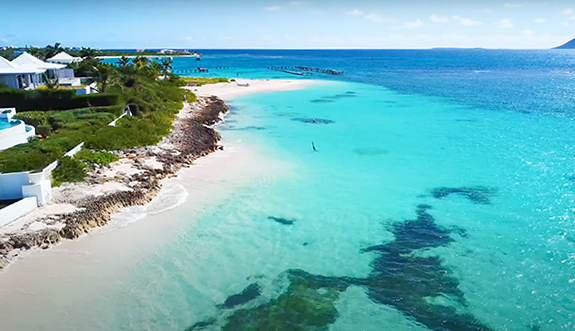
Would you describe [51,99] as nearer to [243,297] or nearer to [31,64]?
[31,64]

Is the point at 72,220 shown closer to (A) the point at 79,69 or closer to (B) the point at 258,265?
(B) the point at 258,265

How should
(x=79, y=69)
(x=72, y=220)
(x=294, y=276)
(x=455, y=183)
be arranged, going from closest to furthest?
1. (x=294, y=276)
2. (x=72, y=220)
3. (x=455, y=183)
4. (x=79, y=69)

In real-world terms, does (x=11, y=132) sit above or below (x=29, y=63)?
below

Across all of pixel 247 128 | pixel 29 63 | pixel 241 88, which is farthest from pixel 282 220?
pixel 241 88

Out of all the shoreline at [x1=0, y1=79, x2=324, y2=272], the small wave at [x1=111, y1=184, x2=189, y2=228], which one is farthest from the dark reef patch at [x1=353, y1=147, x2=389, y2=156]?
the small wave at [x1=111, y1=184, x2=189, y2=228]

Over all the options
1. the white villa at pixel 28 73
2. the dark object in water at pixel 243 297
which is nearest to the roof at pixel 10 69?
the white villa at pixel 28 73

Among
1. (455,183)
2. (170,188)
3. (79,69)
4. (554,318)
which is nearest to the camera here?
(554,318)

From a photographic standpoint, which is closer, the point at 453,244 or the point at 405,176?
the point at 453,244

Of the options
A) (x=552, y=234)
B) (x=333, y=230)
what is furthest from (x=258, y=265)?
(x=552, y=234)
